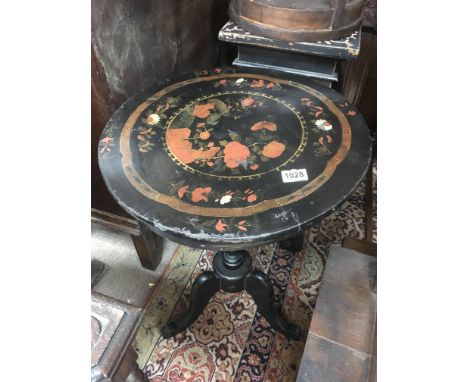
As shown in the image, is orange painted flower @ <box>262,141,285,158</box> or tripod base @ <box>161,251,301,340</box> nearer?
orange painted flower @ <box>262,141,285,158</box>

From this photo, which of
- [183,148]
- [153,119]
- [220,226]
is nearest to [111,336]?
[220,226]

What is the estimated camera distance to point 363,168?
1015 mm

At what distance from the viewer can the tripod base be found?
4.65 feet

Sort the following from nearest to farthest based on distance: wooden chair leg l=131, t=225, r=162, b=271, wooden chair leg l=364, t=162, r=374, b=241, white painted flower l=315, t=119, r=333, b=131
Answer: white painted flower l=315, t=119, r=333, b=131, wooden chair leg l=131, t=225, r=162, b=271, wooden chair leg l=364, t=162, r=374, b=241

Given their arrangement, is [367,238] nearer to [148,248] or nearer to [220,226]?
[148,248]

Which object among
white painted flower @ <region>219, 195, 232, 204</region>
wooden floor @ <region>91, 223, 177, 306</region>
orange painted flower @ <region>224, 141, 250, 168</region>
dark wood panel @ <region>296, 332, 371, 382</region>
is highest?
orange painted flower @ <region>224, 141, 250, 168</region>

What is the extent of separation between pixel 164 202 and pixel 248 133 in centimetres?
38

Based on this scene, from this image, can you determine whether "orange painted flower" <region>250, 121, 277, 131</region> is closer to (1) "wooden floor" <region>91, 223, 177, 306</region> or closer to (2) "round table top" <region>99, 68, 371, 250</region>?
(2) "round table top" <region>99, 68, 371, 250</region>

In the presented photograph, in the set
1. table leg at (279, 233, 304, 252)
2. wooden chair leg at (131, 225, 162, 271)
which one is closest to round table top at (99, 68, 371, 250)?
wooden chair leg at (131, 225, 162, 271)

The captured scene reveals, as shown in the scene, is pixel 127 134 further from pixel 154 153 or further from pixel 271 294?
pixel 271 294

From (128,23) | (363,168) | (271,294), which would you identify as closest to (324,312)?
(271,294)

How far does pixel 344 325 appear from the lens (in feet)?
4.01

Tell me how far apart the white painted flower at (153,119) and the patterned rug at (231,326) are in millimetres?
958

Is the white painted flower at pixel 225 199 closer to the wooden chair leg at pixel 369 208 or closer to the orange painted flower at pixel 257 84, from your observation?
the orange painted flower at pixel 257 84
